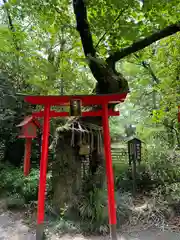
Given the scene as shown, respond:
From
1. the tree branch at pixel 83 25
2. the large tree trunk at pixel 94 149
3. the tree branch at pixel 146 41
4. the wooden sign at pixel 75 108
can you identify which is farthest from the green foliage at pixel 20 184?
the tree branch at pixel 146 41

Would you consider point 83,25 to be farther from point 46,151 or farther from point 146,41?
point 46,151

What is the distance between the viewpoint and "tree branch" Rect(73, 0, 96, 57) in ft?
12.8

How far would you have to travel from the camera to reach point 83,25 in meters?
4.09

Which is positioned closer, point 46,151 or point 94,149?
point 46,151

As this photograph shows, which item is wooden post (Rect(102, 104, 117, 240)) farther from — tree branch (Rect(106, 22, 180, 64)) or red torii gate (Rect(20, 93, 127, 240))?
tree branch (Rect(106, 22, 180, 64))

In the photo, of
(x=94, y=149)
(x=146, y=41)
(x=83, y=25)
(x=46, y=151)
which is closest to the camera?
(x=46, y=151)

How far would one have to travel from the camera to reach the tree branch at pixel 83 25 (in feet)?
12.8

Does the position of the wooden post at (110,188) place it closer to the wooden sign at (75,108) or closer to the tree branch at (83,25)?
the wooden sign at (75,108)

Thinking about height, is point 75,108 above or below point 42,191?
above

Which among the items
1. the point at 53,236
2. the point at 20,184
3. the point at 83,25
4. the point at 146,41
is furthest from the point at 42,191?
the point at 146,41

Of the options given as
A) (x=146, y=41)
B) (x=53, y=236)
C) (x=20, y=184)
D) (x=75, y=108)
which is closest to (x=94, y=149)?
(x=75, y=108)

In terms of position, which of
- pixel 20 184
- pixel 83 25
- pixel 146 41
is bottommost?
pixel 20 184

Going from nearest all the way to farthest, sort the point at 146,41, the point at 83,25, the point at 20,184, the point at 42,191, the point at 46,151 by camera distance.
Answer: the point at 42,191
the point at 46,151
the point at 83,25
the point at 146,41
the point at 20,184

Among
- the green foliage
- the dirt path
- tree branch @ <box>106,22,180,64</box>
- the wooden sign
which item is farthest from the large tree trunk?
the wooden sign
